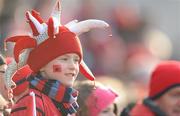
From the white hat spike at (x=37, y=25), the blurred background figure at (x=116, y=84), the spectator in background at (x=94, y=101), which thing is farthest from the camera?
the blurred background figure at (x=116, y=84)

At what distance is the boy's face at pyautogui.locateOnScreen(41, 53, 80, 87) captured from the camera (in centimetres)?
741

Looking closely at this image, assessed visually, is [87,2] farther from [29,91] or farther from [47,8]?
[29,91]

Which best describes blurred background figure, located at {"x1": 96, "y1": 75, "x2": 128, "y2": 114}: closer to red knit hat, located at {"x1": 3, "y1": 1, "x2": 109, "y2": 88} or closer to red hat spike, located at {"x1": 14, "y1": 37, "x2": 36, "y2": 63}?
red knit hat, located at {"x1": 3, "y1": 1, "x2": 109, "y2": 88}

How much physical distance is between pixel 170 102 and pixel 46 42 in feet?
4.81

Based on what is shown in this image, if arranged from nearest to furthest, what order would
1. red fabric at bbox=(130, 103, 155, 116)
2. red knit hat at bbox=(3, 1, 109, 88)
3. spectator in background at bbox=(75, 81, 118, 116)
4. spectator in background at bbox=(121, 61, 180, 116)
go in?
red fabric at bbox=(130, 103, 155, 116) < spectator in background at bbox=(121, 61, 180, 116) < red knit hat at bbox=(3, 1, 109, 88) < spectator in background at bbox=(75, 81, 118, 116)

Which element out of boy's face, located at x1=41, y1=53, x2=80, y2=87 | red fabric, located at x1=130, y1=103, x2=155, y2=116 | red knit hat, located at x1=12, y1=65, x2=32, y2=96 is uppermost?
red fabric, located at x1=130, y1=103, x2=155, y2=116

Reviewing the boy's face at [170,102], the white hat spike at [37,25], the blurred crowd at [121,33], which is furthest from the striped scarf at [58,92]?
the blurred crowd at [121,33]

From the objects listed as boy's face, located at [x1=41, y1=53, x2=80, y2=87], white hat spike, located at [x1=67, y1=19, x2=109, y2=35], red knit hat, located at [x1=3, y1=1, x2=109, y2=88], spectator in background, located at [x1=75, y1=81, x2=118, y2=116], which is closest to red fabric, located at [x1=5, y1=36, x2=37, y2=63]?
red knit hat, located at [x1=3, y1=1, x2=109, y2=88]

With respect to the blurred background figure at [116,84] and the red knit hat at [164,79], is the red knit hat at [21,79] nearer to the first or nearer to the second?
the red knit hat at [164,79]

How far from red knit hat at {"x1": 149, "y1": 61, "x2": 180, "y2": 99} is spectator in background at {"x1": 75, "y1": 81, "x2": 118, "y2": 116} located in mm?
1546

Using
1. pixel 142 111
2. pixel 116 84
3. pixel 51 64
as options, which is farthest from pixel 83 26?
pixel 116 84

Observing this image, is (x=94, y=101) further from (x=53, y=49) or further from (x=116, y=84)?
(x=116, y=84)

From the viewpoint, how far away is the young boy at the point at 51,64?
24.2ft

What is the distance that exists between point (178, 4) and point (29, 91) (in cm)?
960
